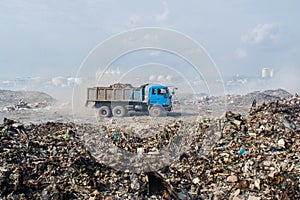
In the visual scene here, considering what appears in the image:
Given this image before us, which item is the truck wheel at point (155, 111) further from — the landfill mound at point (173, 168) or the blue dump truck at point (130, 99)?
the landfill mound at point (173, 168)

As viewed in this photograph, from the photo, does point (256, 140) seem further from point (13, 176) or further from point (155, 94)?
point (155, 94)

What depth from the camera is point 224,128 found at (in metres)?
7.62

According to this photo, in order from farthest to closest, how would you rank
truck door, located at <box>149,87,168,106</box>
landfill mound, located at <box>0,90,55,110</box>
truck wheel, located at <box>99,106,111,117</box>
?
landfill mound, located at <box>0,90,55,110</box>, truck wheel, located at <box>99,106,111,117</box>, truck door, located at <box>149,87,168,106</box>

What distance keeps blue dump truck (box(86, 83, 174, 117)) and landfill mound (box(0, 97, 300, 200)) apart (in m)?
5.12

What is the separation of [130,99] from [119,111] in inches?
27.1

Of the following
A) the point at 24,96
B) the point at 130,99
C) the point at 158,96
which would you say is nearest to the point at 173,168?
the point at 158,96

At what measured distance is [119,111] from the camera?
42.2ft

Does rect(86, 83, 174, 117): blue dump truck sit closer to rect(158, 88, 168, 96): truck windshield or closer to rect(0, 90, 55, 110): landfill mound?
rect(158, 88, 168, 96): truck windshield

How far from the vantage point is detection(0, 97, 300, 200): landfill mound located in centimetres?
476

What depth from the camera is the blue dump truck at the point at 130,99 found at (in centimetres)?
1266

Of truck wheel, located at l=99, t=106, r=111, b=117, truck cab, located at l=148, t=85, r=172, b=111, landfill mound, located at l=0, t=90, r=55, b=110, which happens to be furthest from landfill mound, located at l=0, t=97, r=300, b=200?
landfill mound, located at l=0, t=90, r=55, b=110

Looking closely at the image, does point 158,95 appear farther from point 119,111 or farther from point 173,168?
point 173,168

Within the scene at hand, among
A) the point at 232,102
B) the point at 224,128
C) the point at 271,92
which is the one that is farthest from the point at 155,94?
the point at 271,92

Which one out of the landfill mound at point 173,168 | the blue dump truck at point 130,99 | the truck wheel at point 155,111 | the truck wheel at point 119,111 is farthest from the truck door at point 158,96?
the landfill mound at point 173,168
